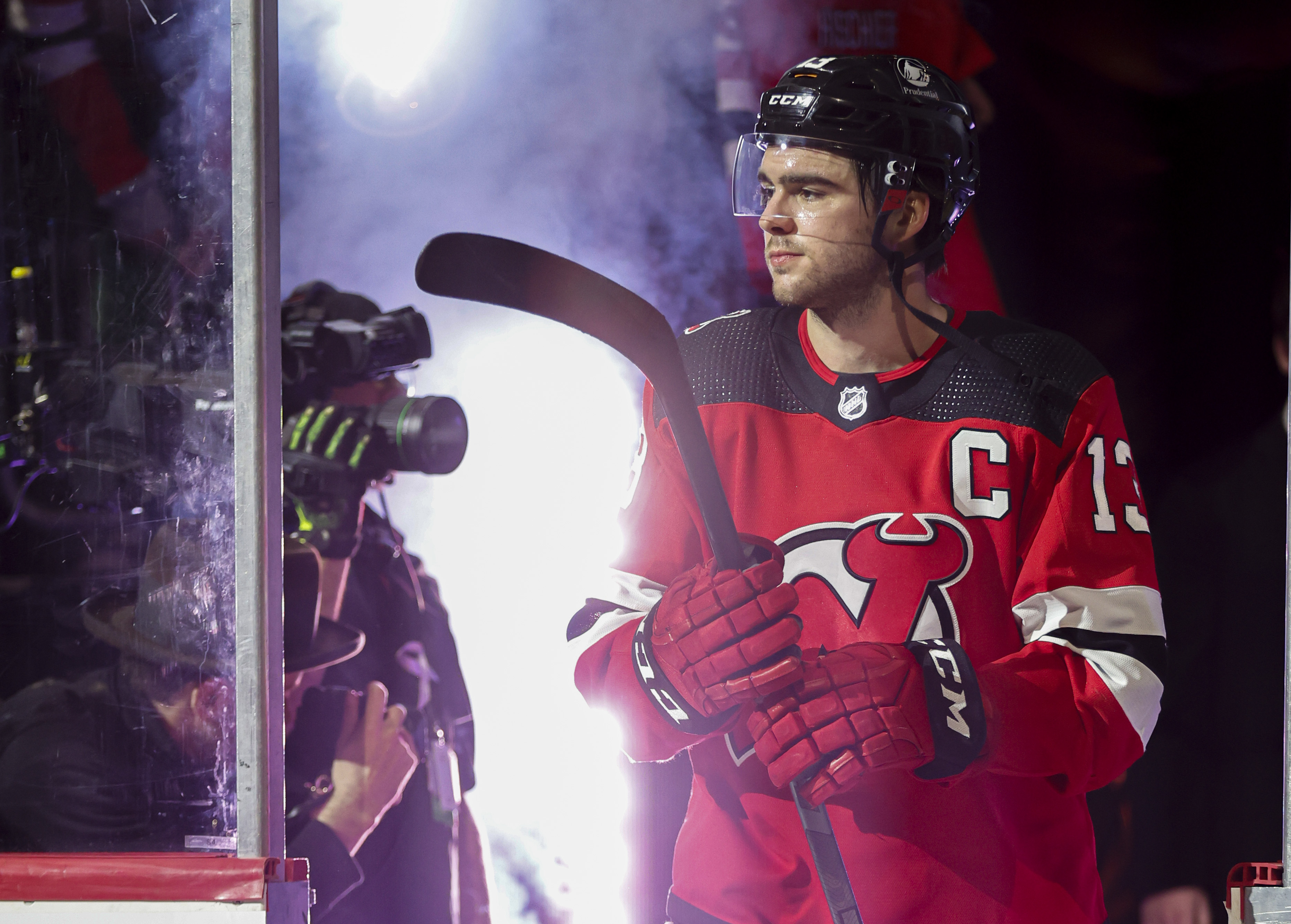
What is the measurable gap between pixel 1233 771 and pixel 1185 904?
0.68ft

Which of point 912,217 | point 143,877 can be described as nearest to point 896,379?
point 912,217

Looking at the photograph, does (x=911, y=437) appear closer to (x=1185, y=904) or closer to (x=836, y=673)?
(x=836, y=673)

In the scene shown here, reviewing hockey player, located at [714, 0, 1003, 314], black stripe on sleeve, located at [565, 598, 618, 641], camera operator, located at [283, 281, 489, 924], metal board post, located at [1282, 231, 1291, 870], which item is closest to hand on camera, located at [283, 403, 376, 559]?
camera operator, located at [283, 281, 489, 924]

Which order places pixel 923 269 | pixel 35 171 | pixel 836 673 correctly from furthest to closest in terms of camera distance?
pixel 35 171 → pixel 923 269 → pixel 836 673

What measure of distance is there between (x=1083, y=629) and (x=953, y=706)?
22cm

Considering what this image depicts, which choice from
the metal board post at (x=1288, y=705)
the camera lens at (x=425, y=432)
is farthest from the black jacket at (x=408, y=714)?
the metal board post at (x=1288, y=705)

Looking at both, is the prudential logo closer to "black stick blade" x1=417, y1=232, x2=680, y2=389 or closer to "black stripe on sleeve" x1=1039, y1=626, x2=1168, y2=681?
"black stick blade" x1=417, y1=232, x2=680, y2=389

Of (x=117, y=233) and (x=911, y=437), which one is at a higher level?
(x=117, y=233)

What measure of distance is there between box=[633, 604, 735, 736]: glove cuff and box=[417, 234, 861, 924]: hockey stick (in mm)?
130

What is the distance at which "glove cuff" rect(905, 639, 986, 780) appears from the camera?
1.13m

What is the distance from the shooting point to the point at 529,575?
1273 mm

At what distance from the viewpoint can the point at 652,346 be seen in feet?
3.78

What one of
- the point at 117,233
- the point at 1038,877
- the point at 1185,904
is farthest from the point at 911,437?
the point at 117,233

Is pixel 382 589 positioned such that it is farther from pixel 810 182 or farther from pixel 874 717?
pixel 810 182
